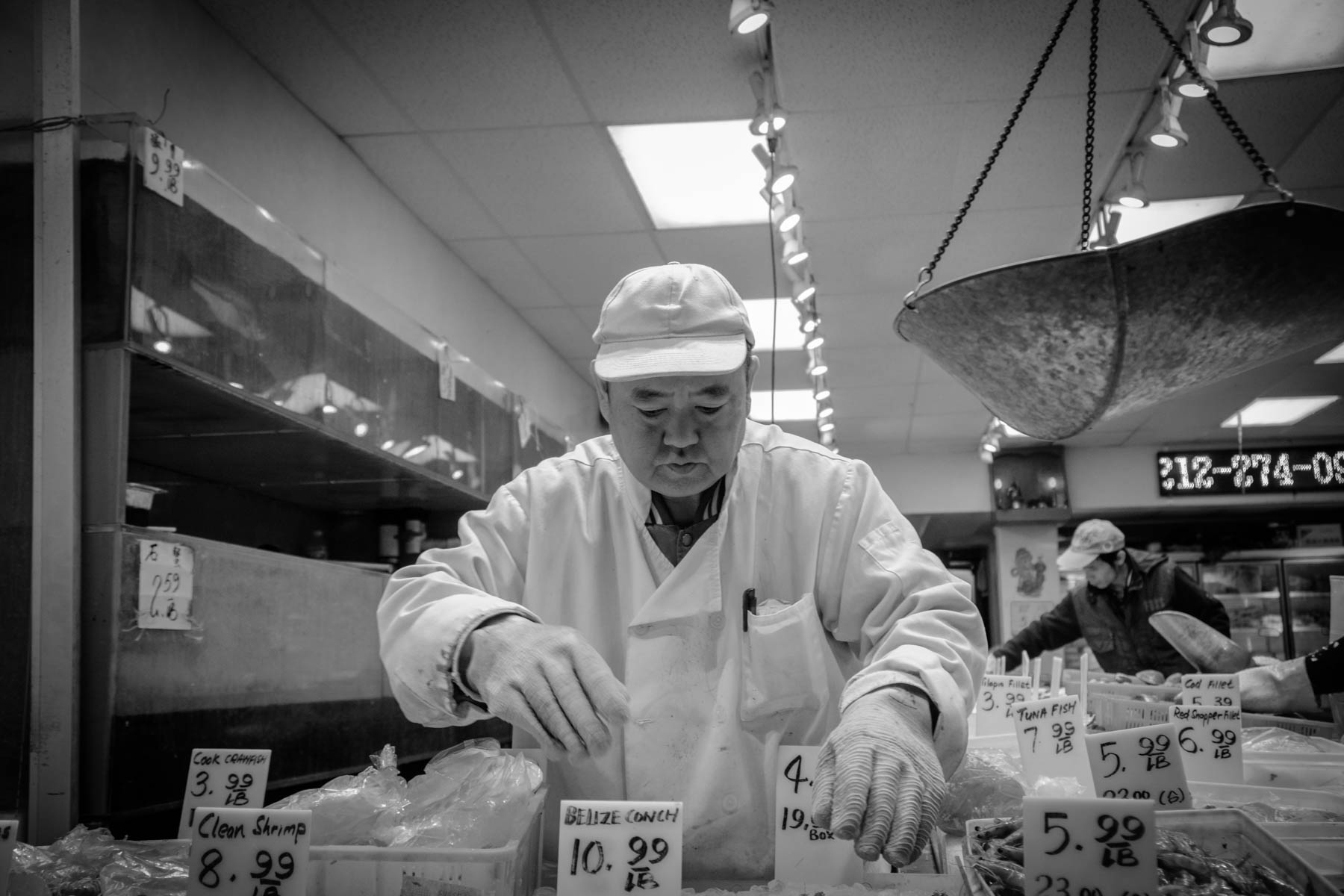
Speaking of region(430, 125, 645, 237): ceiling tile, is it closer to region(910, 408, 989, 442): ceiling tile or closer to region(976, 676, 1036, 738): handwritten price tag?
region(976, 676, 1036, 738): handwritten price tag

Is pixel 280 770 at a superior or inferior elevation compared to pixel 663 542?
inferior

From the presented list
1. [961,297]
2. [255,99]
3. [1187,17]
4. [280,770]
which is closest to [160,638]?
[280,770]

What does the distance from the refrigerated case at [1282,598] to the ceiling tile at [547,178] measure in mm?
8839

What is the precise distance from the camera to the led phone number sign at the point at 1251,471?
8867 mm

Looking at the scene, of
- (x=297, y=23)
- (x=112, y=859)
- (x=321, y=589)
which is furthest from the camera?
(x=297, y=23)

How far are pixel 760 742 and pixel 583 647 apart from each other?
20.5 inches

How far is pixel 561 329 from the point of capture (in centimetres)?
624

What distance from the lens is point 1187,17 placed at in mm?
3088

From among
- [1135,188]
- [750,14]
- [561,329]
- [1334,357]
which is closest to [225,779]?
[750,14]

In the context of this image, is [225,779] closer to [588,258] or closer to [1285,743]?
[1285,743]

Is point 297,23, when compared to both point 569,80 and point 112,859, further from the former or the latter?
point 112,859

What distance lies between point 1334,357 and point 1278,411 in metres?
1.59

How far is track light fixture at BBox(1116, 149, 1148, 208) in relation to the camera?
11.9ft

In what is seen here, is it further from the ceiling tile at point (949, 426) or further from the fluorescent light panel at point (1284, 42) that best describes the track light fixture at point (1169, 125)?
the ceiling tile at point (949, 426)
